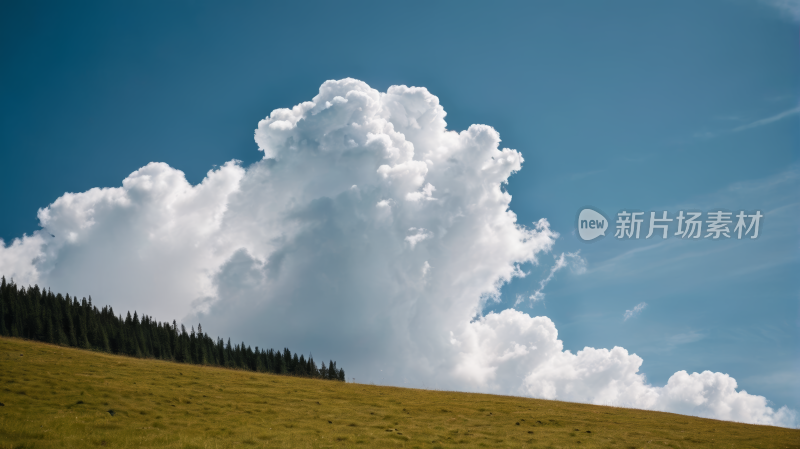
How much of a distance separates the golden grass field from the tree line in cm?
5367

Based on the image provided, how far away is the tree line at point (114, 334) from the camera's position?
10825cm

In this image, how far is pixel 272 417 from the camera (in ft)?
107

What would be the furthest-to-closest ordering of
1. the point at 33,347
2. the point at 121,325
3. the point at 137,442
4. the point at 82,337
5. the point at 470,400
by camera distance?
the point at 121,325, the point at 82,337, the point at 33,347, the point at 470,400, the point at 137,442

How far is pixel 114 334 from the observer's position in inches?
4594

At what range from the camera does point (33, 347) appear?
47.7 m

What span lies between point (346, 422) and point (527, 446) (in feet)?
39.4

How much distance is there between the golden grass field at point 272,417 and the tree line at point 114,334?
2113 inches

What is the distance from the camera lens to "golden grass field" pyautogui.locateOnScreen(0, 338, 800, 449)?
2642 cm

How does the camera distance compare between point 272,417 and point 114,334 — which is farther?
point 114,334

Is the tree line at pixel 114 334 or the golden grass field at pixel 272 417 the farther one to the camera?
the tree line at pixel 114 334

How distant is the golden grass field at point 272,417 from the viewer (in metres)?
26.4

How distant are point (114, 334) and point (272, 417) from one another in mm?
104569

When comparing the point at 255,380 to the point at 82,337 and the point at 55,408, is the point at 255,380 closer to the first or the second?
the point at 55,408

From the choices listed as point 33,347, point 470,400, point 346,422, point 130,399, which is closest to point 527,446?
point 346,422
